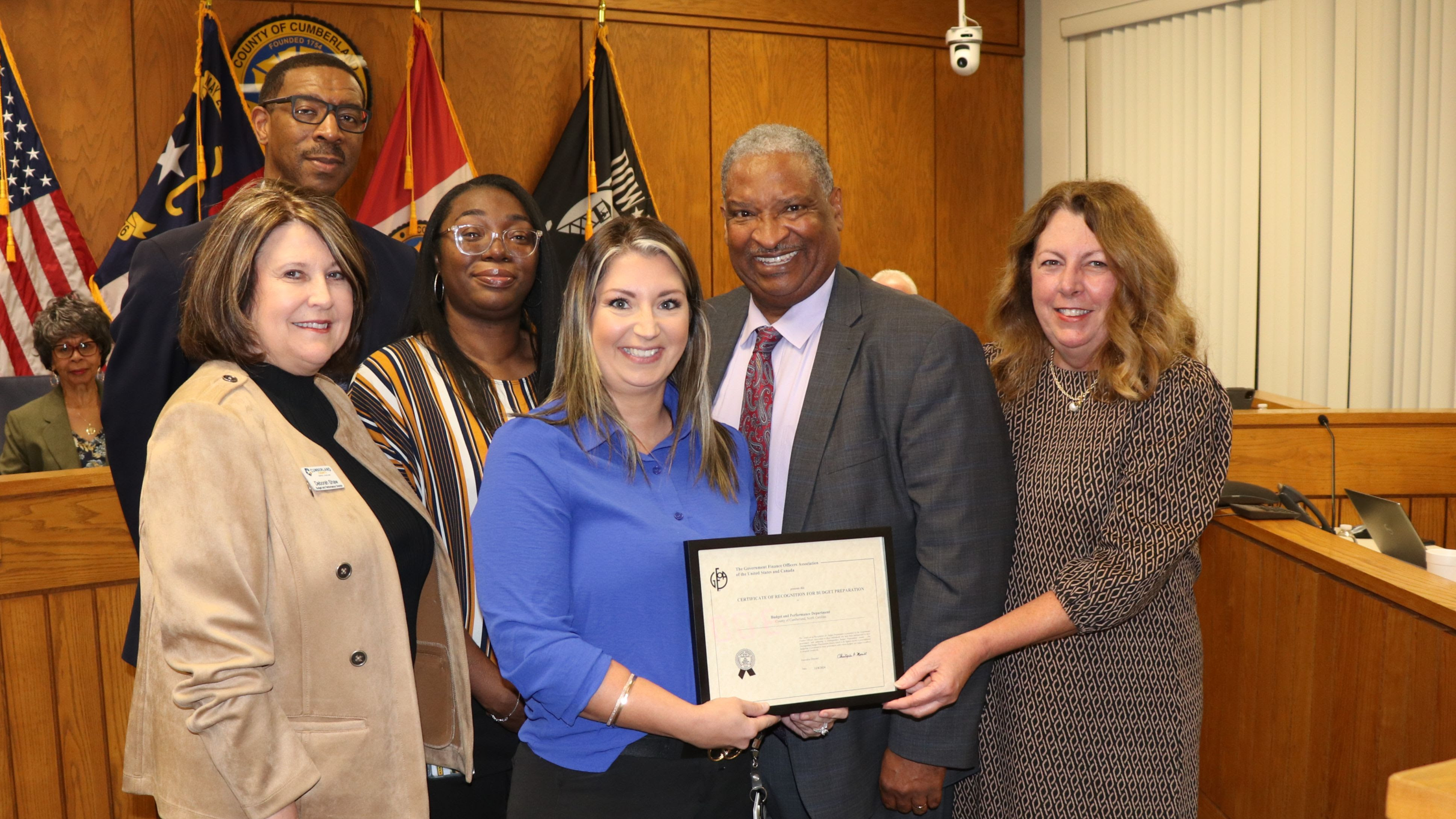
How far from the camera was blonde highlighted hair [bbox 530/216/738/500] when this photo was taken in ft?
5.54

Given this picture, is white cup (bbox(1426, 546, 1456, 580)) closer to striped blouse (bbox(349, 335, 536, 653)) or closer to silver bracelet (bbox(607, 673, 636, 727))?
silver bracelet (bbox(607, 673, 636, 727))

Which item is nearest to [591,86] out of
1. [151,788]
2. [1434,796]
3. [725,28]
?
[725,28]

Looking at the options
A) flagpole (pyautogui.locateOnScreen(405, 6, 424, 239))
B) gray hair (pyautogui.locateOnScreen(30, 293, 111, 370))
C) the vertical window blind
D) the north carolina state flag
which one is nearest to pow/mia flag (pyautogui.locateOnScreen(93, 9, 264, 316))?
gray hair (pyautogui.locateOnScreen(30, 293, 111, 370))

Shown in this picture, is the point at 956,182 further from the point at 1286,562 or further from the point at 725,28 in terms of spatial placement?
the point at 1286,562

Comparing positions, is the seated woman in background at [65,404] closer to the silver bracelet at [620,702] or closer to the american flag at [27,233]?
the american flag at [27,233]

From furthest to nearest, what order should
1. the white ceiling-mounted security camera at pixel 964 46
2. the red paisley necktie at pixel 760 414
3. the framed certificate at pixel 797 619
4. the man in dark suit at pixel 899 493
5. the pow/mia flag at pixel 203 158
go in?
the white ceiling-mounted security camera at pixel 964 46 < the pow/mia flag at pixel 203 158 < the red paisley necktie at pixel 760 414 < the man in dark suit at pixel 899 493 < the framed certificate at pixel 797 619

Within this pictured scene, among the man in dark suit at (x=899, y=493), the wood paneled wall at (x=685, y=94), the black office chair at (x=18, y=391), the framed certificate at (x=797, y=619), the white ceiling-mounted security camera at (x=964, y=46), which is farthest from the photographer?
the white ceiling-mounted security camera at (x=964, y=46)

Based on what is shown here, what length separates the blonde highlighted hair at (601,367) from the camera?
1.69m

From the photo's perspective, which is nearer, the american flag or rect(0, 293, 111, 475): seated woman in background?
rect(0, 293, 111, 475): seated woman in background

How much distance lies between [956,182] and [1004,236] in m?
0.51

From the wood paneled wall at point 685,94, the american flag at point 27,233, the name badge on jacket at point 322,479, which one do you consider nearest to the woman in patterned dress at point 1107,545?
the name badge on jacket at point 322,479

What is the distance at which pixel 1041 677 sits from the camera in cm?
202

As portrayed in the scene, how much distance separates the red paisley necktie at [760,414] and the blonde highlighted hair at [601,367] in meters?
0.16

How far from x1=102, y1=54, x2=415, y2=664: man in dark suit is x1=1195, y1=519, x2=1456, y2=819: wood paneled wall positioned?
7.91 feet
